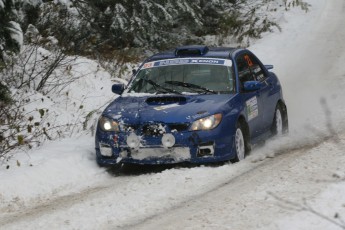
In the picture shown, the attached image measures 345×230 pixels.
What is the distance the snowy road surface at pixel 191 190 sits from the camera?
20.7ft

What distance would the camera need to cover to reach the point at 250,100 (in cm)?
964

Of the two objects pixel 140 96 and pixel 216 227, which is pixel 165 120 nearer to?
pixel 140 96

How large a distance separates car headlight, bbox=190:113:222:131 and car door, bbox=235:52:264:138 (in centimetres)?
92

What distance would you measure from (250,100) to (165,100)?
138 centimetres

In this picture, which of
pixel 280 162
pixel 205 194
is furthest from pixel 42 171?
pixel 280 162

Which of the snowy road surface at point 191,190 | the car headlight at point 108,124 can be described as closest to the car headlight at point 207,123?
the snowy road surface at point 191,190

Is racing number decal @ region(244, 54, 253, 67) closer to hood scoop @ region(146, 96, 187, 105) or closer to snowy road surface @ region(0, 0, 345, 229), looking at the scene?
snowy road surface @ region(0, 0, 345, 229)

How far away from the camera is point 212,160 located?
852cm

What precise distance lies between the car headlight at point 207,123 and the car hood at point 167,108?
51 mm

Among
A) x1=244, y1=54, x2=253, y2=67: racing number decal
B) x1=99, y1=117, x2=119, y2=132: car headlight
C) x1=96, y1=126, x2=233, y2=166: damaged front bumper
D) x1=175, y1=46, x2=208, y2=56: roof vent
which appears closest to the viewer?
x1=96, y1=126, x2=233, y2=166: damaged front bumper

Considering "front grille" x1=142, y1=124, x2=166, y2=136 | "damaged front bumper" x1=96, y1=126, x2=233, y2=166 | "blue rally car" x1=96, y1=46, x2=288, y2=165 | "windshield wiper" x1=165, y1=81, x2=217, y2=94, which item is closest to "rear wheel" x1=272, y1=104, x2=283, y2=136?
"blue rally car" x1=96, y1=46, x2=288, y2=165

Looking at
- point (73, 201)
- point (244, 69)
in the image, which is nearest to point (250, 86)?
point (244, 69)

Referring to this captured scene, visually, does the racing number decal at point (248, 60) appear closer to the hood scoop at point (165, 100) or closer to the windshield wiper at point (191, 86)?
the windshield wiper at point (191, 86)

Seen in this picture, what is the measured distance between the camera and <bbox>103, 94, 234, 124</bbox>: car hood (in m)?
8.51
